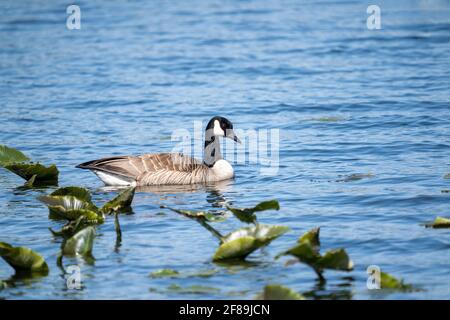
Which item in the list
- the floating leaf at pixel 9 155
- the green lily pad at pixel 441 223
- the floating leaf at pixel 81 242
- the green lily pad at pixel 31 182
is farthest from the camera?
the floating leaf at pixel 9 155

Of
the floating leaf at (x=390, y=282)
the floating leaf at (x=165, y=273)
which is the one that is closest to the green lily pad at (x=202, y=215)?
the floating leaf at (x=165, y=273)

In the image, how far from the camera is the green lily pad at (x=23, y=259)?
10.3 meters

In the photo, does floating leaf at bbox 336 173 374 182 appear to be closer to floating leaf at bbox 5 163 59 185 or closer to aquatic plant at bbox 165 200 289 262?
aquatic plant at bbox 165 200 289 262

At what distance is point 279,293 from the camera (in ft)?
30.0

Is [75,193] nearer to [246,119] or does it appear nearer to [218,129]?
[218,129]

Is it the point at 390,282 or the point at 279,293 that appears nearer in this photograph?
the point at 279,293

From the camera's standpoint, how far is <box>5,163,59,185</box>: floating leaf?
14664 mm

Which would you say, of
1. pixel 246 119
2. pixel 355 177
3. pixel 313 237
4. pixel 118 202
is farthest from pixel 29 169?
pixel 246 119

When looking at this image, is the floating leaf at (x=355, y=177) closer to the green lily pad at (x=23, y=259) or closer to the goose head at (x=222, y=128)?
the goose head at (x=222, y=128)

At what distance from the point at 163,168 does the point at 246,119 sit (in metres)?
5.06

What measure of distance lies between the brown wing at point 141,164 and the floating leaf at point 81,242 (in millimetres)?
3988

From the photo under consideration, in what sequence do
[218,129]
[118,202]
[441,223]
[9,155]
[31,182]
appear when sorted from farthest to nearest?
[218,129] < [9,155] < [31,182] < [118,202] < [441,223]

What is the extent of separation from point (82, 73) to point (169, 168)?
414 inches
